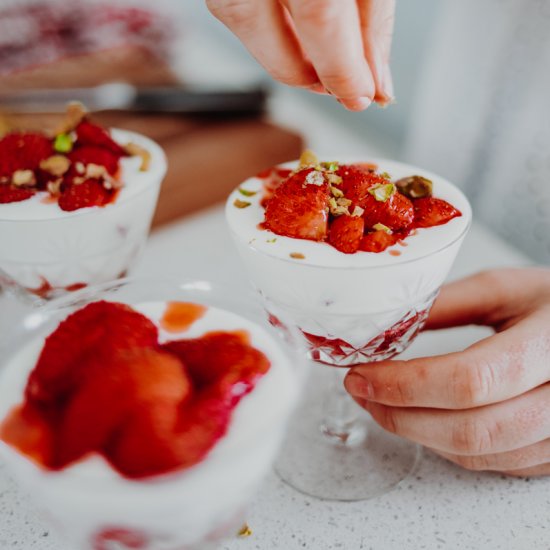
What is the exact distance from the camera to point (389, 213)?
66 cm

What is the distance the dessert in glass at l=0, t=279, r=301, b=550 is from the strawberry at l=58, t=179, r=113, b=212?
8.0 inches

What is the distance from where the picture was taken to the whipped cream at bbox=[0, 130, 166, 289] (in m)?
0.73

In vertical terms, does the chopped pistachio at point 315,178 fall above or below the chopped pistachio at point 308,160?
above

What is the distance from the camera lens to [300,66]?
740mm

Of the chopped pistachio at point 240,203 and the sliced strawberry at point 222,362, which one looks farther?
the chopped pistachio at point 240,203

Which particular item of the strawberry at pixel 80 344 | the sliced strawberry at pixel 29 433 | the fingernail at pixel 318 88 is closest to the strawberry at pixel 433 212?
the fingernail at pixel 318 88

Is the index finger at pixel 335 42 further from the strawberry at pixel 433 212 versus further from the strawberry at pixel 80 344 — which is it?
the strawberry at pixel 80 344

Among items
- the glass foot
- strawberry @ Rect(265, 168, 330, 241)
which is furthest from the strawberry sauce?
the glass foot

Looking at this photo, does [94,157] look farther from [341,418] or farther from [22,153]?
[341,418]

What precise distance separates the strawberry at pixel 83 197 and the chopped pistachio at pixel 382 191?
0.33m

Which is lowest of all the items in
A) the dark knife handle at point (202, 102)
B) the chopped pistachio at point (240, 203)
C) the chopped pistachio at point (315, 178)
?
the dark knife handle at point (202, 102)

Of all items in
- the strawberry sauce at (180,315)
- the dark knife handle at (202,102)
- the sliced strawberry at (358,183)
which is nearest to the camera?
the strawberry sauce at (180,315)

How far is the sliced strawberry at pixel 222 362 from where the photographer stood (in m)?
0.50

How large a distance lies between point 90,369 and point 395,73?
1525mm
